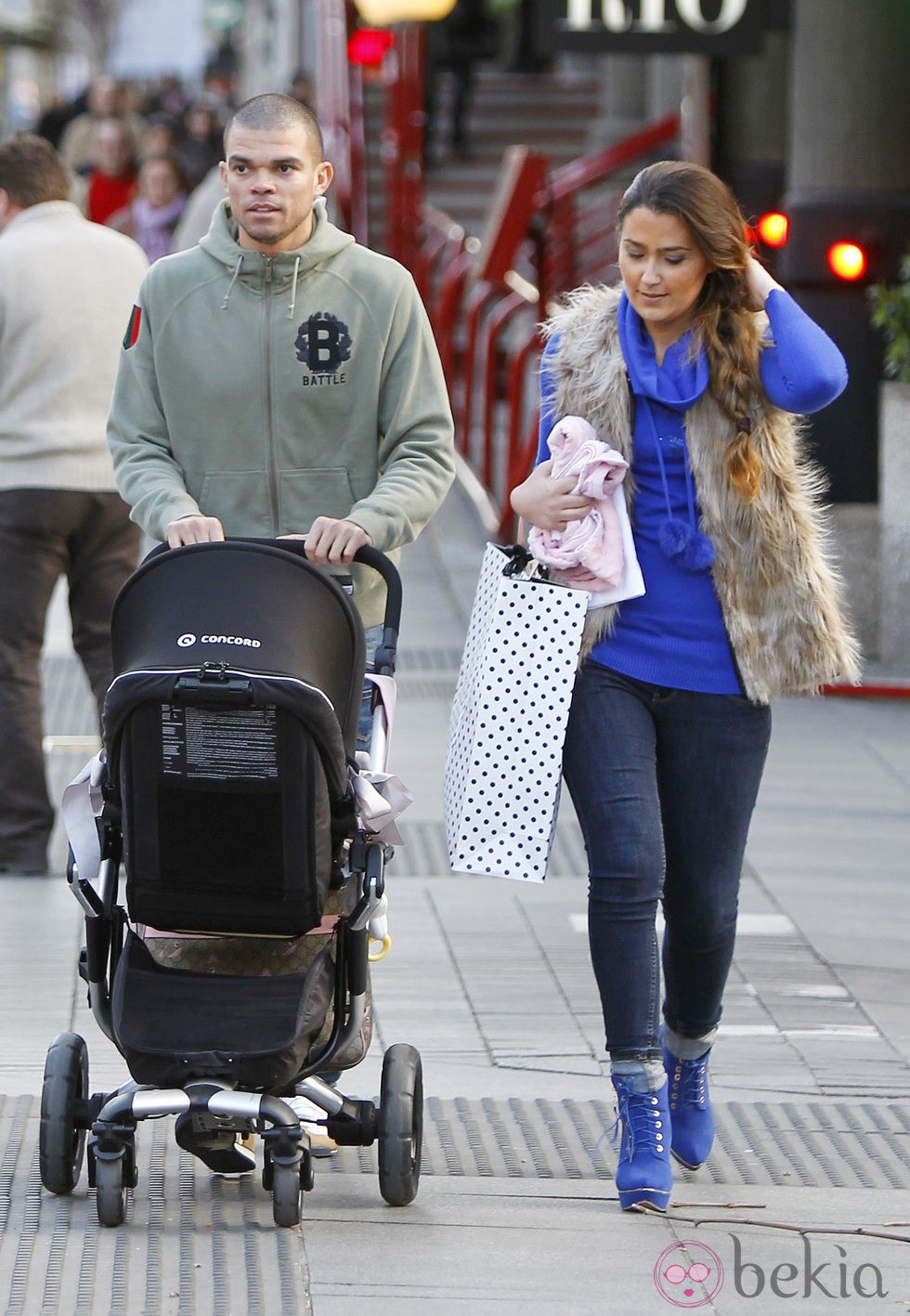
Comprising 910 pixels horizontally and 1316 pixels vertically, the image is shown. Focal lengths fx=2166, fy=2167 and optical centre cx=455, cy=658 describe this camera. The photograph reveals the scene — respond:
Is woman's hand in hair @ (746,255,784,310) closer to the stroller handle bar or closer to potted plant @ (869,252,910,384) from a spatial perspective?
the stroller handle bar

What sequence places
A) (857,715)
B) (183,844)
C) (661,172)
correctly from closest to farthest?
(183,844)
(661,172)
(857,715)

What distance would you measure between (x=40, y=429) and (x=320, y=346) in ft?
7.31

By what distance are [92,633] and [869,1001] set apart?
2497 mm

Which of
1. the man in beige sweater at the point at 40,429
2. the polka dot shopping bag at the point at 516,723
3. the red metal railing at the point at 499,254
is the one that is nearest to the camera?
the polka dot shopping bag at the point at 516,723

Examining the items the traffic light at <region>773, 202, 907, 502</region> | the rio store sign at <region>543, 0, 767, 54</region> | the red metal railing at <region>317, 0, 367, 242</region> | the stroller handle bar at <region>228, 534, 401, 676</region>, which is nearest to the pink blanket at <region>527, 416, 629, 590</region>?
the stroller handle bar at <region>228, 534, 401, 676</region>

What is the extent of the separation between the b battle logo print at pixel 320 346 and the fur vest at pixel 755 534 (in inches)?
16.1

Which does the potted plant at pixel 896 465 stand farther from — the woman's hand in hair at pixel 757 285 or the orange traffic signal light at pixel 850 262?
the woman's hand in hair at pixel 757 285

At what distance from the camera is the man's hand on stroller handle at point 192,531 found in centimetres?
374

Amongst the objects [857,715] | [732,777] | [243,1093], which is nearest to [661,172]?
[732,777]

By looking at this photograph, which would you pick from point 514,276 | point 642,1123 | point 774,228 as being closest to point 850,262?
point 774,228

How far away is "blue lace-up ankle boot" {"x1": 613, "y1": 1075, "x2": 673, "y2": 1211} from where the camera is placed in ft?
12.3

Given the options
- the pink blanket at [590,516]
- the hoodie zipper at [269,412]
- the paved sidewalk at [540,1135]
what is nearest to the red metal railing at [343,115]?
the paved sidewalk at [540,1135]

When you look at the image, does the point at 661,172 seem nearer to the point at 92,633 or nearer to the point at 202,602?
the point at 202,602

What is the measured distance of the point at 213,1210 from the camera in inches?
147
